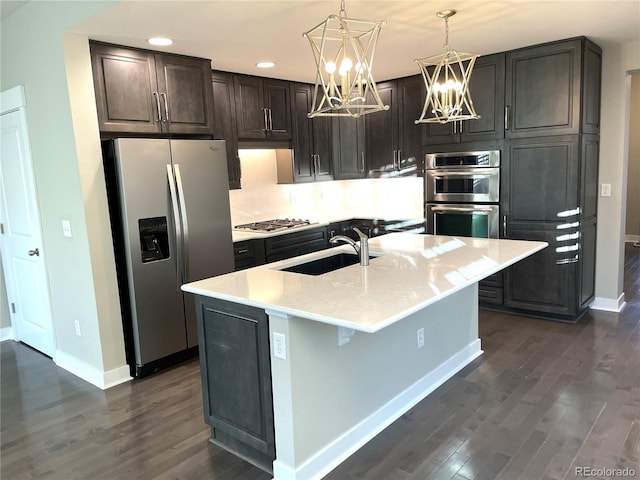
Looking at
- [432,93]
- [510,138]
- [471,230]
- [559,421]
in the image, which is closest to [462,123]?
[510,138]

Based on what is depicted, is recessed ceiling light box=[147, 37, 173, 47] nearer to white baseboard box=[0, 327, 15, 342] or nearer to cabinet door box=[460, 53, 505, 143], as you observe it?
cabinet door box=[460, 53, 505, 143]

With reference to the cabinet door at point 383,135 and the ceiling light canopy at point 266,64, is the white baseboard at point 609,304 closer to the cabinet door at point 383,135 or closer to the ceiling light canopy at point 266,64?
the cabinet door at point 383,135

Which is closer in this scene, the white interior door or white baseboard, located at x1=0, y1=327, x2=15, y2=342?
the white interior door

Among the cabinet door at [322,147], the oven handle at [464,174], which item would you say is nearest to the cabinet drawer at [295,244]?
the cabinet door at [322,147]

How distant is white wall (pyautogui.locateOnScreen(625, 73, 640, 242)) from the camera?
729 cm

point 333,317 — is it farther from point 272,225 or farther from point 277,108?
point 277,108

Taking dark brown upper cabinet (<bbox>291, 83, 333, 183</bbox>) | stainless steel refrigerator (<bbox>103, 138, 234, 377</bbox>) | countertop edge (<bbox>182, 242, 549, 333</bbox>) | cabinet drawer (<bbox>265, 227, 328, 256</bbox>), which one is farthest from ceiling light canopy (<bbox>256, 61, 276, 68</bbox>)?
countertop edge (<bbox>182, 242, 549, 333</bbox>)

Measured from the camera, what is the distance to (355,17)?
9.81 feet

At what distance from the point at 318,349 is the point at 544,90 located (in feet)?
10.4

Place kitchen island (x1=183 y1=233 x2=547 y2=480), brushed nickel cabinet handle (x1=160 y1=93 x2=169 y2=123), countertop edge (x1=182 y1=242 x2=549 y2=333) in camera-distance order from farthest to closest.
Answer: brushed nickel cabinet handle (x1=160 y1=93 x2=169 y2=123), kitchen island (x1=183 y1=233 x2=547 y2=480), countertop edge (x1=182 y1=242 x2=549 y2=333)

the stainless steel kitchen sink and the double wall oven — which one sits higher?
the double wall oven

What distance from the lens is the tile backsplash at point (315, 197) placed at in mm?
5012

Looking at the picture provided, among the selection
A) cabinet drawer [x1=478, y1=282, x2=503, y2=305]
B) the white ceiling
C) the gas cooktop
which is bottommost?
cabinet drawer [x1=478, y1=282, x2=503, y2=305]

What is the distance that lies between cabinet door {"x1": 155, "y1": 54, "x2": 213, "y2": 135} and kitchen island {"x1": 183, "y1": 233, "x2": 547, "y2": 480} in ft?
5.32
